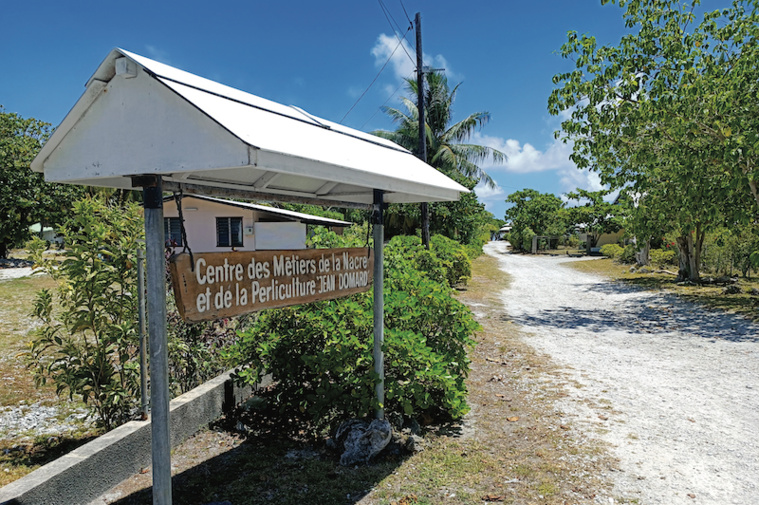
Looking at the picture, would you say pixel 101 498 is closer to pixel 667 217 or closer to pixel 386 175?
pixel 386 175

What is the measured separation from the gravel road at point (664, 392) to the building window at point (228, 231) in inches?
608

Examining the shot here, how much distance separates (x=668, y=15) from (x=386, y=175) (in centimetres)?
1165

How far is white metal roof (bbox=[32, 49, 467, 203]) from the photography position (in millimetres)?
2047

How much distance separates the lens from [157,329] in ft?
7.41

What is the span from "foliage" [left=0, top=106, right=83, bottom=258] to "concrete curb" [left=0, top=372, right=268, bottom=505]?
73.8ft

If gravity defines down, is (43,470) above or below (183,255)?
below

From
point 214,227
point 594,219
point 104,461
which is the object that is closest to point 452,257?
point 104,461

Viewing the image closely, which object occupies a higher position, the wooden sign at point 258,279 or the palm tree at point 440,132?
the palm tree at point 440,132

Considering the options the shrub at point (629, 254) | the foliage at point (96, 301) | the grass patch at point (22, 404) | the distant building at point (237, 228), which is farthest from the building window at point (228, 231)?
the shrub at point (629, 254)

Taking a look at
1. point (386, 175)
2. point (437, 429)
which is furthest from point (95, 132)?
point (437, 429)

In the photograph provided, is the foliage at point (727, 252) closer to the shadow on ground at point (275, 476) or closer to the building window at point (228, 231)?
the shadow on ground at point (275, 476)

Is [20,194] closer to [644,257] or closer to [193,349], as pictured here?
[193,349]

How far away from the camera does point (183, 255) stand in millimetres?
2271

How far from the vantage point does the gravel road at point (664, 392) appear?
3619 millimetres
